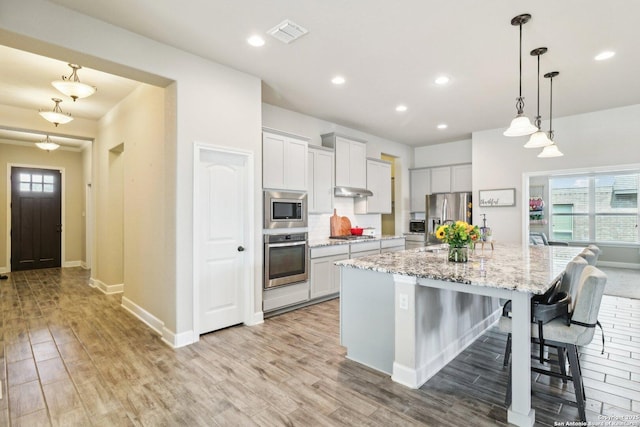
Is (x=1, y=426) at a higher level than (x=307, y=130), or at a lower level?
lower

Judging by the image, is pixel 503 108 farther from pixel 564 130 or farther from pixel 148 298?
pixel 148 298

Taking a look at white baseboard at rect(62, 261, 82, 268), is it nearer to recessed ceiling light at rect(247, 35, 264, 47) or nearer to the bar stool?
recessed ceiling light at rect(247, 35, 264, 47)

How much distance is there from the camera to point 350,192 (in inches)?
219

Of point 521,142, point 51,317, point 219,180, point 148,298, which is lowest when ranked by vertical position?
point 51,317

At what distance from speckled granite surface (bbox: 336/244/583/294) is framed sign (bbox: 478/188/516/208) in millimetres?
2971

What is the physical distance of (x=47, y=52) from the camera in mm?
2633

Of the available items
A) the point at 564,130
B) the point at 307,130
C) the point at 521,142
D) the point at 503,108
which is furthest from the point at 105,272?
the point at 564,130

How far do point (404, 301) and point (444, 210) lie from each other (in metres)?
4.93

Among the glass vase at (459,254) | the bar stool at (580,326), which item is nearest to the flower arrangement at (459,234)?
the glass vase at (459,254)

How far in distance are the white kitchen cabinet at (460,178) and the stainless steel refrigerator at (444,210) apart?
31 centimetres

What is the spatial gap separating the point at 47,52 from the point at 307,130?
11.4 ft

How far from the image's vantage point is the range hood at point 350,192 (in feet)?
17.9

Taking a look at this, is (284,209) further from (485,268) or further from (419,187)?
(419,187)

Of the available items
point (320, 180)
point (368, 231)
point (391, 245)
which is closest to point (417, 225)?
point (368, 231)
